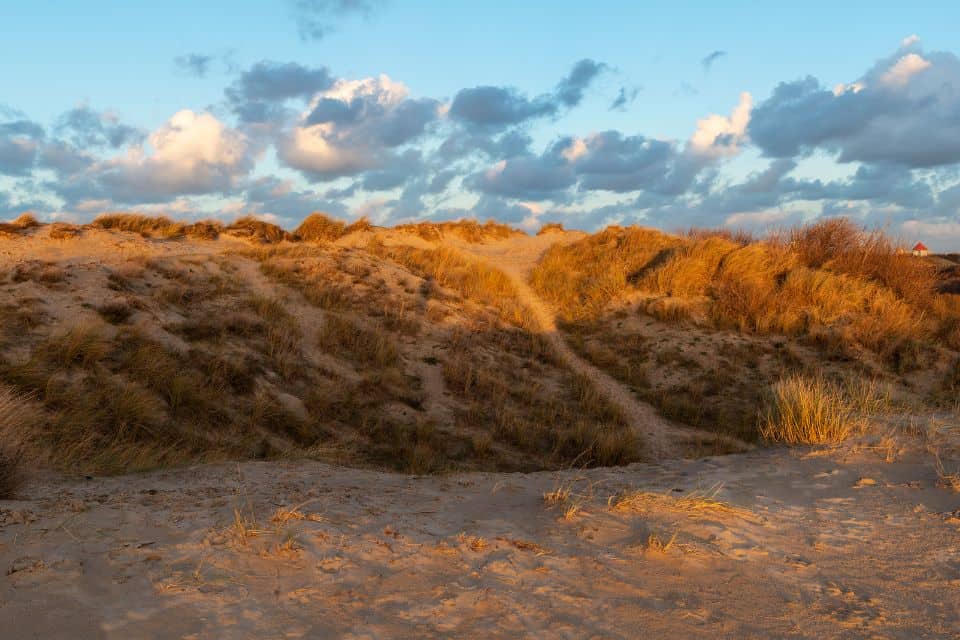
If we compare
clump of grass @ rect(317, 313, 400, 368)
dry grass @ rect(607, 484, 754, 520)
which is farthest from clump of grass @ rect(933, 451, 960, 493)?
clump of grass @ rect(317, 313, 400, 368)

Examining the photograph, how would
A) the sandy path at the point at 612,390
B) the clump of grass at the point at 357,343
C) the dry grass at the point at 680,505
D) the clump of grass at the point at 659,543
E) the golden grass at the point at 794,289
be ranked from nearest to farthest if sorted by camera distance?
the clump of grass at the point at 659,543 → the dry grass at the point at 680,505 → the sandy path at the point at 612,390 → the clump of grass at the point at 357,343 → the golden grass at the point at 794,289

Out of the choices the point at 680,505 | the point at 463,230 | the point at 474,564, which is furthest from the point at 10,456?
the point at 463,230

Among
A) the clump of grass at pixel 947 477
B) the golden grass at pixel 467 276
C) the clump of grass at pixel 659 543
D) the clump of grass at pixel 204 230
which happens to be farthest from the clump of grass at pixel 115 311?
the clump of grass at pixel 947 477

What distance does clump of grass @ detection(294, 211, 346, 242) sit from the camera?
19078mm

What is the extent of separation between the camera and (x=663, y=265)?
1703cm

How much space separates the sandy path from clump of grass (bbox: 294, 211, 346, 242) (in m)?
4.74

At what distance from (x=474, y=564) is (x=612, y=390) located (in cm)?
901

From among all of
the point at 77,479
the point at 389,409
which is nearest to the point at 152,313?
the point at 389,409

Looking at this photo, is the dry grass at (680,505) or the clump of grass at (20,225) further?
the clump of grass at (20,225)

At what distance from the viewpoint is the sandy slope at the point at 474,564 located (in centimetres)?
292

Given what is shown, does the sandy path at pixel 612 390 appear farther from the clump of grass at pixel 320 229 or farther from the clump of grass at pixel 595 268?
the clump of grass at pixel 320 229

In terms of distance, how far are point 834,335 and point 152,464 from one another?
42.5 feet

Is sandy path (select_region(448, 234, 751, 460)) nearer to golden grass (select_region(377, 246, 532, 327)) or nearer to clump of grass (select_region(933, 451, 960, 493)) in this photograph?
golden grass (select_region(377, 246, 532, 327))

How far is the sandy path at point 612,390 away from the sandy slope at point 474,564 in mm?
4975
